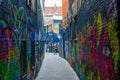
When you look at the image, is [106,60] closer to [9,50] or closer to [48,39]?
[9,50]

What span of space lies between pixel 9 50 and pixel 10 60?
0.25 m

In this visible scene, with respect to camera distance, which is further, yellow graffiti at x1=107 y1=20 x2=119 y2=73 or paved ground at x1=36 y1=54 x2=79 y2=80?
paved ground at x1=36 y1=54 x2=79 y2=80

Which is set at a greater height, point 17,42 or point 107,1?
point 107,1

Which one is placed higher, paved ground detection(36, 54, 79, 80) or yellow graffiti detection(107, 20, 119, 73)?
yellow graffiti detection(107, 20, 119, 73)

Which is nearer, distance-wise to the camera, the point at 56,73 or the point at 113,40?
the point at 113,40

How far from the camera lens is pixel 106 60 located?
7.14m

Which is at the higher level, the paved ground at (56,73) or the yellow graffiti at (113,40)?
the yellow graffiti at (113,40)

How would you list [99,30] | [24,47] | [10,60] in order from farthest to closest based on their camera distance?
[24,47], [99,30], [10,60]

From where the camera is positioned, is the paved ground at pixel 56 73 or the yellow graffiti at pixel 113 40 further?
the paved ground at pixel 56 73

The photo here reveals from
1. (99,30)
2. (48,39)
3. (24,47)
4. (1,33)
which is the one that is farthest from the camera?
(48,39)

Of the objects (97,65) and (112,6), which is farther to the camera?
(97,65)

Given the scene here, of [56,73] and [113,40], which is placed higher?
[113,40]

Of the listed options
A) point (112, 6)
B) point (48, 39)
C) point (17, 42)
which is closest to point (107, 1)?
point (112, 6)

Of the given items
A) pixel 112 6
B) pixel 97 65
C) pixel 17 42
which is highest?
pixel 112 6
